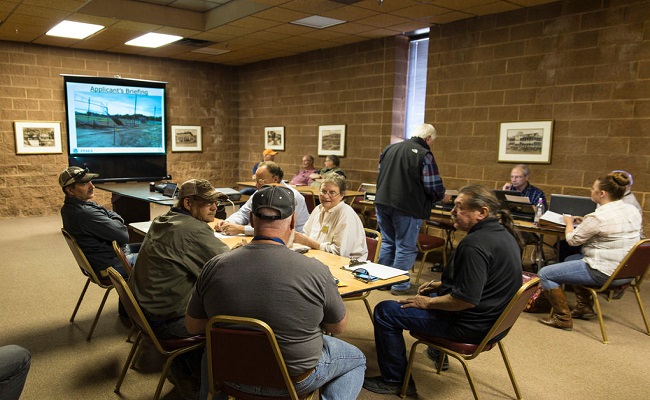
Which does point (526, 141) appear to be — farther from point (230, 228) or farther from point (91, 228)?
point (91, 228)

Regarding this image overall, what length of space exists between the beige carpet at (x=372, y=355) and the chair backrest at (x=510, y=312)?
56cm

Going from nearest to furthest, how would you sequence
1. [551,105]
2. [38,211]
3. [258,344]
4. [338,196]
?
[258,344], [338,196], [551,105], [38,211]

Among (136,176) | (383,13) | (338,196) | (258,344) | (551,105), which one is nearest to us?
(258,344)

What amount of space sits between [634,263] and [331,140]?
5199 mm

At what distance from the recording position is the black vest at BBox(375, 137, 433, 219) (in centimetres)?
418

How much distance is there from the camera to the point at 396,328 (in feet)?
8.19

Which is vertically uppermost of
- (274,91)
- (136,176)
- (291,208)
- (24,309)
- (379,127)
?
(274,91)

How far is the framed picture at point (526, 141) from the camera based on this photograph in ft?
16.9

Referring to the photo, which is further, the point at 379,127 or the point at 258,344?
the point at 379,127

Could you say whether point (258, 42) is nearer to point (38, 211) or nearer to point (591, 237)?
point (38, 211)

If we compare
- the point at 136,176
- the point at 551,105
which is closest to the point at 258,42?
the point at 136,176

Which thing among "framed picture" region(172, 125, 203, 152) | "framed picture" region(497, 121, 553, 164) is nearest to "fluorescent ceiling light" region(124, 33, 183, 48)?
"framed picture" region(172, 125, 203, 152)

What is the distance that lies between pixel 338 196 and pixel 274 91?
20.4ft

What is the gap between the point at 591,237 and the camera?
340 centimetres
